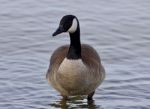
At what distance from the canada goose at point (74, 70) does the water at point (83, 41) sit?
13.6 inches

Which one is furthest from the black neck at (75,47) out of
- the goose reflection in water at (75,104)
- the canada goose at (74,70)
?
the goose reflection in water at (75,104)

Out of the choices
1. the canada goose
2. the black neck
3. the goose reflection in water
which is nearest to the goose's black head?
the canada goose

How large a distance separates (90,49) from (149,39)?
2622mm

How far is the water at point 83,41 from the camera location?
11.7 m

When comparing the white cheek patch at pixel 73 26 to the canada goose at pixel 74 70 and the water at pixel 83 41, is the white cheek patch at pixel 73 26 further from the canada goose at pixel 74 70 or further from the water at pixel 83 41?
the water at pixel 83 41

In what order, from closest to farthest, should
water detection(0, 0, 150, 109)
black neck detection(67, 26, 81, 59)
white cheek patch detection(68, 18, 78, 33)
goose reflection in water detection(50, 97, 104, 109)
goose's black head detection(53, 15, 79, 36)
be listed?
goose's black head detection(53, 15, 79, 36) < white cheek patch detection(68, 18, 78, 33) < black neck detection(67, 26, 81, 59) < goose reflection in water detection(50, 97, 104, 109) < water detection(0, 0, 150, 109)

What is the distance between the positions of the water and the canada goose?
35 cm

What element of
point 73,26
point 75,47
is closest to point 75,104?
point 75,47

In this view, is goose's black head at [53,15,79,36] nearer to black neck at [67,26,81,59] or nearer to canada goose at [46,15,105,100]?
canada goose at [46,15,105,100]

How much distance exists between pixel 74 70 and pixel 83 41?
125 inches

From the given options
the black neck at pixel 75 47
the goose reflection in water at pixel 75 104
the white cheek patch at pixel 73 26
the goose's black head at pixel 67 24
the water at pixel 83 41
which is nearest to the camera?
the goose's black head at pixel 67 24

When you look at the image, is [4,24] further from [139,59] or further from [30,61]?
[139,59]

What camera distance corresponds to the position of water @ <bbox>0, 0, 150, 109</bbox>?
1166 centimetres

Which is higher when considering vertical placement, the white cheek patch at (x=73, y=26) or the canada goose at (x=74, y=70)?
the white cheek patch at (x=73, y=26)
